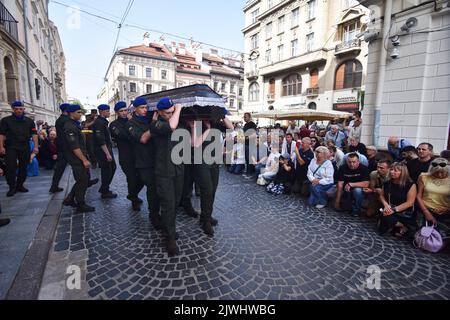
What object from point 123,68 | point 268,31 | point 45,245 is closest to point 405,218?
point 45,245

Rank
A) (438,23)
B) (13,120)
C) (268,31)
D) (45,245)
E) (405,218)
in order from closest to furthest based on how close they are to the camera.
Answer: (45,245) → (405,218) → (13,120) → (438,23) → (268,31)

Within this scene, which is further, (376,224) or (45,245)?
(376,224)

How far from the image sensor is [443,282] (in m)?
2.61

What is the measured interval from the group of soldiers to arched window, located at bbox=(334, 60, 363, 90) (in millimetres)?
20819

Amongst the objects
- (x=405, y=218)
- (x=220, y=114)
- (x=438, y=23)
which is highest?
(x=438, y=23)

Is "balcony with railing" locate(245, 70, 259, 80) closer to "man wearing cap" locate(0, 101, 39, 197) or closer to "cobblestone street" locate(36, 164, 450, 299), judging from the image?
"man wearing cap" locate(0, 101, 39, 197)

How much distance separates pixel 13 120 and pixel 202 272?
5551 mm

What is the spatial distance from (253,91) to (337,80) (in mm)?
12612

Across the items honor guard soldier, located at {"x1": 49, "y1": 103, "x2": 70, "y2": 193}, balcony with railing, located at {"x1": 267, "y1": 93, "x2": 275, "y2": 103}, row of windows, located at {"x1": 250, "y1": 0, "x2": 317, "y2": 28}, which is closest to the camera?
honor guard soldier, located at {"x1": 49, "y1": 103, "x2": 70, "y2": 193}

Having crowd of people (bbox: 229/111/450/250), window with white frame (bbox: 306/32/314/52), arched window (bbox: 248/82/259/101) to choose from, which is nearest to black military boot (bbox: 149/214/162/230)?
crowd of people (bbox: 229/111/450/250)

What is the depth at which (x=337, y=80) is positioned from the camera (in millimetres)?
21469

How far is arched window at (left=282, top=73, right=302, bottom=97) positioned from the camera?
25.1 meters
